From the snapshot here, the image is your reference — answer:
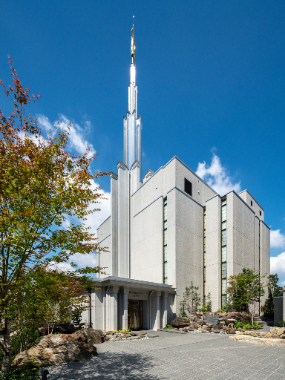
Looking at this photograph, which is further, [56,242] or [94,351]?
[94,351]

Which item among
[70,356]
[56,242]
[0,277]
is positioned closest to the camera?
[0,277]

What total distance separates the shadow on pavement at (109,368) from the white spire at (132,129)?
99.8 feet

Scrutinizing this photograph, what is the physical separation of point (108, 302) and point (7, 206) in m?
13.4

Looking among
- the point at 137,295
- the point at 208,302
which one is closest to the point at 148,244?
the point at 137,295

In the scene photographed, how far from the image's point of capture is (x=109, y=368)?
29.2 ft

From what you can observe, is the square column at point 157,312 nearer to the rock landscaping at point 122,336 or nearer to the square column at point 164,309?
the square column at point 164,309

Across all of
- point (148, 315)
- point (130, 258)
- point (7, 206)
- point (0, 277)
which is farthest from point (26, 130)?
point (130, 258)

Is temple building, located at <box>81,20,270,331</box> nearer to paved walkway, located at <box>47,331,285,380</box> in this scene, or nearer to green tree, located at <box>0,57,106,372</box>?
paved walkway, located at <box>47,331,285,380</box>

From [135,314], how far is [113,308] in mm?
4744

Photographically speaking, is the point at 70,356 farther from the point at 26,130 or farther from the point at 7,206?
the point at 26,130

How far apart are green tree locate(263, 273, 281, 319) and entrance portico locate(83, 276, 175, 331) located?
56.6 feet

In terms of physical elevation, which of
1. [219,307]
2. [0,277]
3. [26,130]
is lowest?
[219,307]

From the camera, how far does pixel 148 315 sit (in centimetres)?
2138

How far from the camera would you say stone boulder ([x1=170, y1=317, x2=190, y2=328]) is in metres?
19.9
